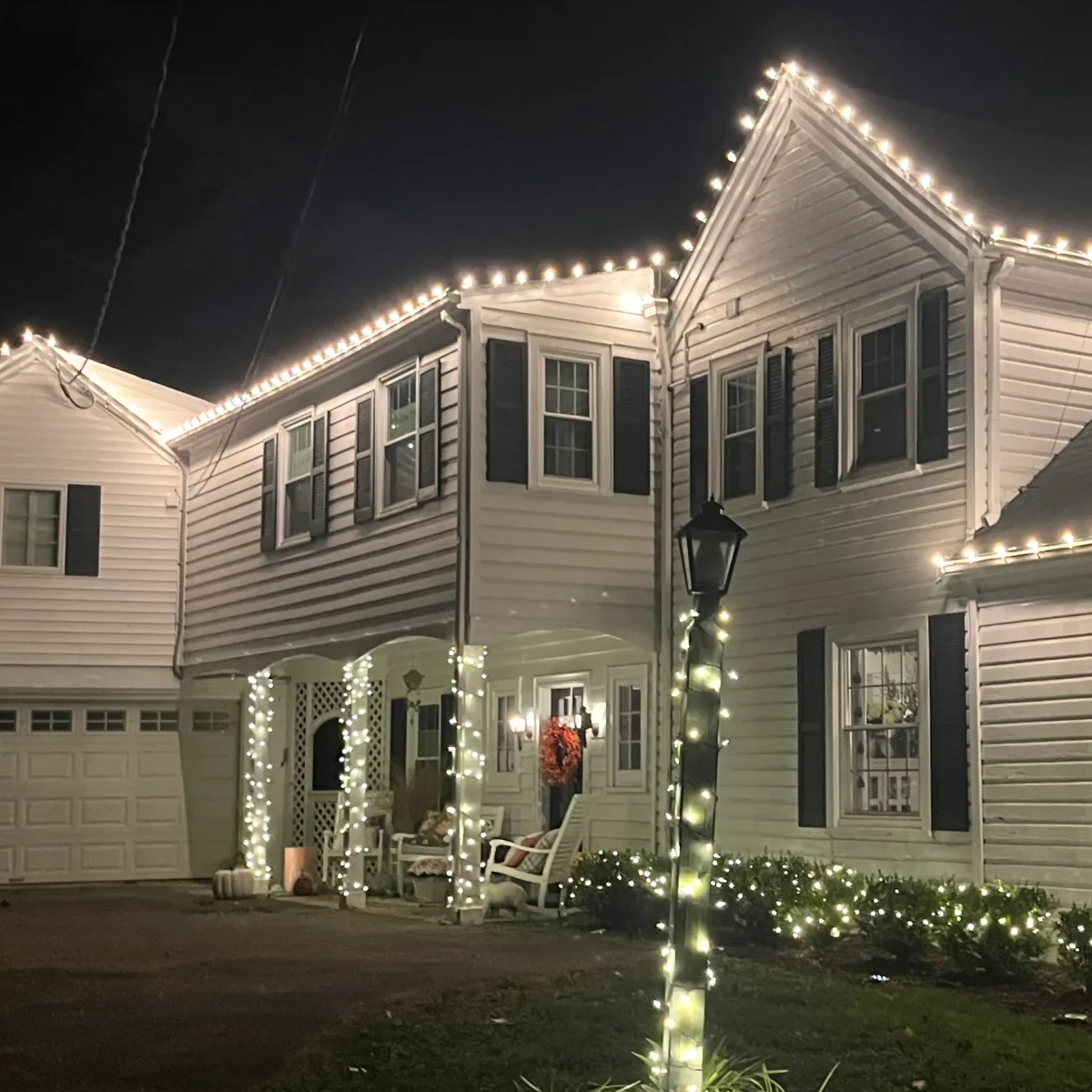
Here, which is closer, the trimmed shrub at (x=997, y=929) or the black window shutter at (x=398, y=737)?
the trimmed shrub at (x=997, y=929)

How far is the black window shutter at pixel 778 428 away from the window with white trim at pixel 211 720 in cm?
1033

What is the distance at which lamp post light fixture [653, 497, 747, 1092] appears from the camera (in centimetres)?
688

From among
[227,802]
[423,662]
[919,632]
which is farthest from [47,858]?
[919,632]

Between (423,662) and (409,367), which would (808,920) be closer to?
(409,367)

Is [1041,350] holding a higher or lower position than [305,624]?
higher

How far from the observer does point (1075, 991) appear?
10508mm

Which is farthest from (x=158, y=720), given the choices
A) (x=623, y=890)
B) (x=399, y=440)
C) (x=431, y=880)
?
(x=623, y=890)

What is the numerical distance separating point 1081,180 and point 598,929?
326 inches

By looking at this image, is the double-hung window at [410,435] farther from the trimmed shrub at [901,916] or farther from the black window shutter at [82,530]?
the black window shutter at [82,530]

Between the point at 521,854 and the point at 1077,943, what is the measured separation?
23.6ft

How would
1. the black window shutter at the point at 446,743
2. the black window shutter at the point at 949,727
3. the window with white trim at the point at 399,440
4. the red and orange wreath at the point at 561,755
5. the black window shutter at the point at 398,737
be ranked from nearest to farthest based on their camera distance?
the black window shutter at the point at 949,727
the window with white trim at the point at 399,440
the red and orange wreath at the point at 561,755
the black window shutter at the point at 446,743
the black window shutter at the point at 398,737

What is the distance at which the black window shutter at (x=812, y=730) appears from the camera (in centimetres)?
1367

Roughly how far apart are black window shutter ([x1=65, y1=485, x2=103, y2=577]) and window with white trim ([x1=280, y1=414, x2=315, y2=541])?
13.3 feet

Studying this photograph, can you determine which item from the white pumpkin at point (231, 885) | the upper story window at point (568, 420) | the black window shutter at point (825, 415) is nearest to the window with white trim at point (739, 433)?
the black window shutter at point (825, 415)
